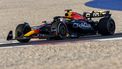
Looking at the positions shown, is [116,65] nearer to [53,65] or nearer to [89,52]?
[53,65]

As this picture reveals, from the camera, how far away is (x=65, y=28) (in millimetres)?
17250

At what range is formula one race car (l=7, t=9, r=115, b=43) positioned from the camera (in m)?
17.1

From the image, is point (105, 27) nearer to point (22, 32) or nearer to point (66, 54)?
point (22, 32)

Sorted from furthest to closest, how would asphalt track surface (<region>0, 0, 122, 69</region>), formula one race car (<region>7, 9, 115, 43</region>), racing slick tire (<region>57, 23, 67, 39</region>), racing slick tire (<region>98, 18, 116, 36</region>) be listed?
racing slick tire (<region>98, 18, 116, 36</region>) → formula one race car (<region>7, 9, 115, 43</region>) → racing slick tire (<region>57, 23, 67, 39</region>) → asphalt track surface (<region>0, 0, 122, 69</region>)

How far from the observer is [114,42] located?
15.8m

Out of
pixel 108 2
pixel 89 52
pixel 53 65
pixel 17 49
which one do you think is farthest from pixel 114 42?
pixel 108 2

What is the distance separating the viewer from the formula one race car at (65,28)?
17.1 metres

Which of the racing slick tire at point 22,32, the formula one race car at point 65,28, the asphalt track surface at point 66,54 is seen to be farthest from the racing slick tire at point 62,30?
the racing slick tire at point 22,32

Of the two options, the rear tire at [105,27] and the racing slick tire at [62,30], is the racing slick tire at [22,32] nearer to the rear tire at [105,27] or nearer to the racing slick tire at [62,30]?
the racing slick tire at [62,30]

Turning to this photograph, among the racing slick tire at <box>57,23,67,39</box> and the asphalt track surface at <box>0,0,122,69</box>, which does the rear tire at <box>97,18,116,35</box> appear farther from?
the racing slick tire at <box>57,23,67,39</box>

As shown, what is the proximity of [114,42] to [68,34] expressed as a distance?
7.91 feet

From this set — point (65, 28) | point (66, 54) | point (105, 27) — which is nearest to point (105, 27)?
point (105, 27)

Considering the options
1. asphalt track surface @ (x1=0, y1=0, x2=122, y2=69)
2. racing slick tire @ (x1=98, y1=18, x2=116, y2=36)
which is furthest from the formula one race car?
asphalt track surface @ (x1=0, y1=0, x2=122, y2=69)

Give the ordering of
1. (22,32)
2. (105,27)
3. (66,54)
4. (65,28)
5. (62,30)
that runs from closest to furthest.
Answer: (66,54) → (62,30) → (65,28) → (22,32) → (105,27)
